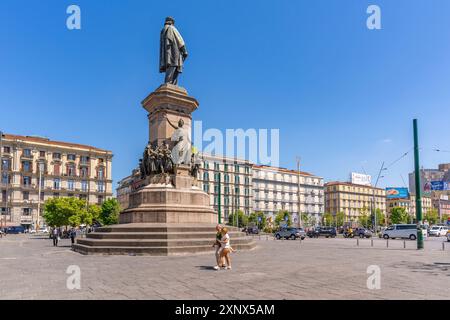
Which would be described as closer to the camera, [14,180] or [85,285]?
[85,285]

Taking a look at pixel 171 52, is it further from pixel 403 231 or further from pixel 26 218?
pixel 26 218

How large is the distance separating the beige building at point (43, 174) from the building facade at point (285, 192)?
47.0 m

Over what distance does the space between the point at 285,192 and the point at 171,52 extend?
Answer: 348 feet

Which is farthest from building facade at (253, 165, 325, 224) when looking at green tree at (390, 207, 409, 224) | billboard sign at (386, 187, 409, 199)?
billboard sign at (386, 187, 409, 199)

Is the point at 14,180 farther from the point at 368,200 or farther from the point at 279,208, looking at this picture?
the point at 368,200

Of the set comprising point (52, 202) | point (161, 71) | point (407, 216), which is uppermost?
point (161, 71)

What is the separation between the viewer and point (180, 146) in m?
21.9

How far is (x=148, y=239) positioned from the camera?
16938mm

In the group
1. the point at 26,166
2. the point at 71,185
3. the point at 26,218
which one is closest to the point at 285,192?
the point at 71,185

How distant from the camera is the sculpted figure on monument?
21.8 metres

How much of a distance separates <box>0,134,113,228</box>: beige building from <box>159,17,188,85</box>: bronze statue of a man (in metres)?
62.3
